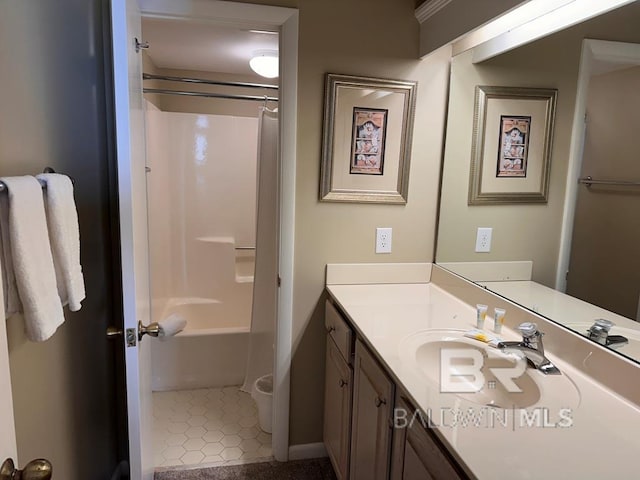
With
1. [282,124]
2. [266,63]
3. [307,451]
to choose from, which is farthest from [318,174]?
[307,451]

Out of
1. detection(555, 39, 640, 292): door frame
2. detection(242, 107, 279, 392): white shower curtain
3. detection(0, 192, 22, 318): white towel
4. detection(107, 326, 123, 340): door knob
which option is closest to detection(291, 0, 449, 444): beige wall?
detection(242, 107, 279, 392): white shower curtain

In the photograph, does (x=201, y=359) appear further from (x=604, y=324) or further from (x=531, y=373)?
(x=604, y=324)

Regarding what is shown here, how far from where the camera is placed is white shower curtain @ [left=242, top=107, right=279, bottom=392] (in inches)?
97.6

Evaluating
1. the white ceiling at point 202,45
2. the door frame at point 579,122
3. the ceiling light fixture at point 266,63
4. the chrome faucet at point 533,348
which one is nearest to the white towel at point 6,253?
the chrome faucet at point 533,348

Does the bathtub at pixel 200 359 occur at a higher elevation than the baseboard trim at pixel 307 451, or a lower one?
higher

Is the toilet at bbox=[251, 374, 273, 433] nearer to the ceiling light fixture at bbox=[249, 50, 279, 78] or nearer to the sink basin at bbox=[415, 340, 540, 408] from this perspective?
the sink basin at bbox=[415, 340, 540, 408]

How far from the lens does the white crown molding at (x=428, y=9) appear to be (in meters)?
1.67

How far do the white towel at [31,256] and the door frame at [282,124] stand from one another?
3.43 feet

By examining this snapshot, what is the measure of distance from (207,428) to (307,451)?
0.60 m

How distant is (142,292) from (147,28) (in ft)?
5.83

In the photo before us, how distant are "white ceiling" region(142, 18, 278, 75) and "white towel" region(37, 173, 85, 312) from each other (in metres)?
1.44

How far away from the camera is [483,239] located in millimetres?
1816


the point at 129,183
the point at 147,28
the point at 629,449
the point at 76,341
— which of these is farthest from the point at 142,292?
the point at 147,28

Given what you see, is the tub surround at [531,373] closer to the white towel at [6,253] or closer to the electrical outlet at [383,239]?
the electrical outlet at [383,239]
